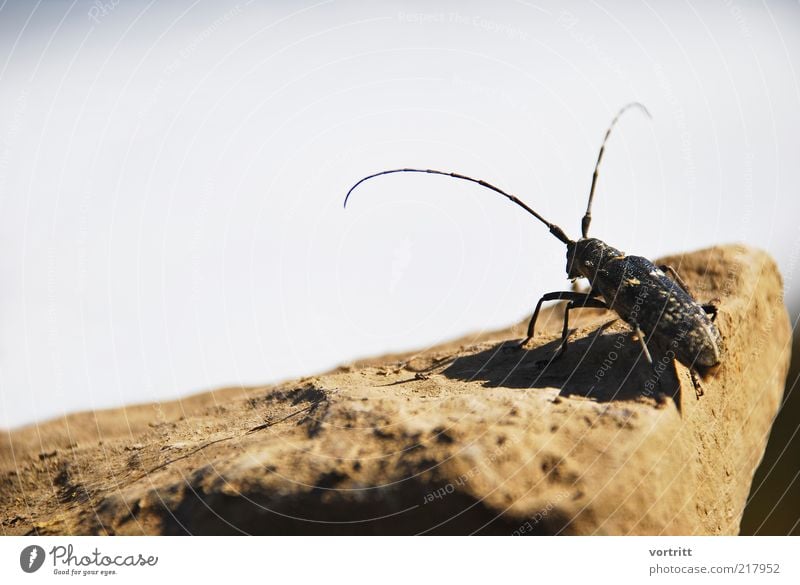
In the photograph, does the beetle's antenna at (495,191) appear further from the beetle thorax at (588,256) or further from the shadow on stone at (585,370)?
the shadow on stone at (585,370)

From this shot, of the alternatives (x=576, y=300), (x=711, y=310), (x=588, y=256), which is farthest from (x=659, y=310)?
(x=588, y=256)

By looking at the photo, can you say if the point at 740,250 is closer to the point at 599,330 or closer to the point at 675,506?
the point at 599,330

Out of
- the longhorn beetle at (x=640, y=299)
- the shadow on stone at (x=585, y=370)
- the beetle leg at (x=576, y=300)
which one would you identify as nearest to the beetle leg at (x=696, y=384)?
the longhorn beetle at (x=640, y=299)

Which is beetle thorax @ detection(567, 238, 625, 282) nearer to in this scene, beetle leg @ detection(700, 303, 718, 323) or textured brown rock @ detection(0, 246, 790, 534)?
textured brown rock @ detection(0, 246, 790, 534)

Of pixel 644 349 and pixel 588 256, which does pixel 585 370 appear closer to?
pixel 644 349
